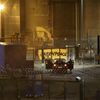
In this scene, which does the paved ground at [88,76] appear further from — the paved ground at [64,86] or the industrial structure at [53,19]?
the industrial structure at [53,19]

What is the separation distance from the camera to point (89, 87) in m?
17.2

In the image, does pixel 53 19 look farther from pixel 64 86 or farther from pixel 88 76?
pixel 64 86

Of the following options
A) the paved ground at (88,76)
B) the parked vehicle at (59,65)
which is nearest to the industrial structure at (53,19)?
the paved ground at (88,76)

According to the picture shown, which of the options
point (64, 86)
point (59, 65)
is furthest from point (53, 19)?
point (64, 86)

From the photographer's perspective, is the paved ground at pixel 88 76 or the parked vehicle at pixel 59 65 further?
the parked vehicle at pixel 59 65

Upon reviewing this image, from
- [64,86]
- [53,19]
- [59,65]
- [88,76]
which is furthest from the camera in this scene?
[53,19]

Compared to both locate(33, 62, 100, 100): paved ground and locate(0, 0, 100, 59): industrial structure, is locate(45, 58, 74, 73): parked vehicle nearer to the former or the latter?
locate(33, 62, 100, 100): paved ground

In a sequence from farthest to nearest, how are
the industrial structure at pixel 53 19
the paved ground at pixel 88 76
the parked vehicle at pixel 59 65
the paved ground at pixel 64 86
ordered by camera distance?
1. the industrial structure at pixel 53 19
2. the parked vehicle at pixel 59 65
3. the paved ground at pixel 88 76
4. the paved ground at pixel 64 86

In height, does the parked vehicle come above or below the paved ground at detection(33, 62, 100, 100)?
above

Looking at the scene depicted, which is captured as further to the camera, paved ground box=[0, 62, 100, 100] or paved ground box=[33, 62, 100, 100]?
paved ground box=[33, 62, 100, 100]

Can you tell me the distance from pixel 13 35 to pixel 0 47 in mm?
9116

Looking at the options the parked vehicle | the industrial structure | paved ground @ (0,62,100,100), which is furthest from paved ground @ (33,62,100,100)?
the industrial structure

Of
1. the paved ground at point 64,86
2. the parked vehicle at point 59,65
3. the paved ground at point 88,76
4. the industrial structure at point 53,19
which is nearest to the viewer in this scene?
the paved ground at point 64,86

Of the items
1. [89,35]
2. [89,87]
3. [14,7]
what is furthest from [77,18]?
[89,87]
